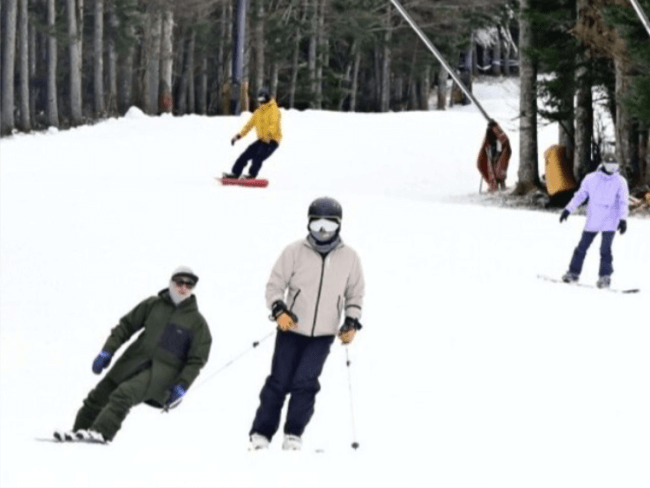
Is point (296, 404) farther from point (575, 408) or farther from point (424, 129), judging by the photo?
point (424, 129)

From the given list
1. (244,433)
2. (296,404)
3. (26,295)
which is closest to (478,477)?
(296,404)

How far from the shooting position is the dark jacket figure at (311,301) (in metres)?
9.85

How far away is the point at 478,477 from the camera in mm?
9305

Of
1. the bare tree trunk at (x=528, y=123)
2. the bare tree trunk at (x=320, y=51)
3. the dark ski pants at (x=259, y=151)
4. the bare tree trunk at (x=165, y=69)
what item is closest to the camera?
the dark ski pants at (x=259, y=151)

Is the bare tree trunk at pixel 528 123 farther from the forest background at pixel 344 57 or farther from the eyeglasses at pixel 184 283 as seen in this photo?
the eyeglasses at pixel 184 283

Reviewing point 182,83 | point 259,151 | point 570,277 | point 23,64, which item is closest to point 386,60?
point 182,83

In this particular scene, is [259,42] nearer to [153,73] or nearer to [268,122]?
[153,73]

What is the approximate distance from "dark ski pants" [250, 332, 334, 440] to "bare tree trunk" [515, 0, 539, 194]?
2087cm

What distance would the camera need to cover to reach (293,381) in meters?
10.2

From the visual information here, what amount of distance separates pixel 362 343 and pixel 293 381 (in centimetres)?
411

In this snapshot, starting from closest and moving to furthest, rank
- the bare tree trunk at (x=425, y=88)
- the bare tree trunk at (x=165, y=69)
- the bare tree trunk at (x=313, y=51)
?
1. the bare tree trunk at (x=165, y=69)
2. the bare tree trunk at (x=313, y=51)
3. the bare tree trunk at (x=425, y=88)

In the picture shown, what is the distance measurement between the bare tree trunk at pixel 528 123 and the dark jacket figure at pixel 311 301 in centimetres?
2093

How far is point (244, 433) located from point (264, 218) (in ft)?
30.8

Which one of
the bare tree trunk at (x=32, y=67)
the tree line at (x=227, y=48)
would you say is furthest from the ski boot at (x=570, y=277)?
the bare tree trunk at (x=32, y=67)
